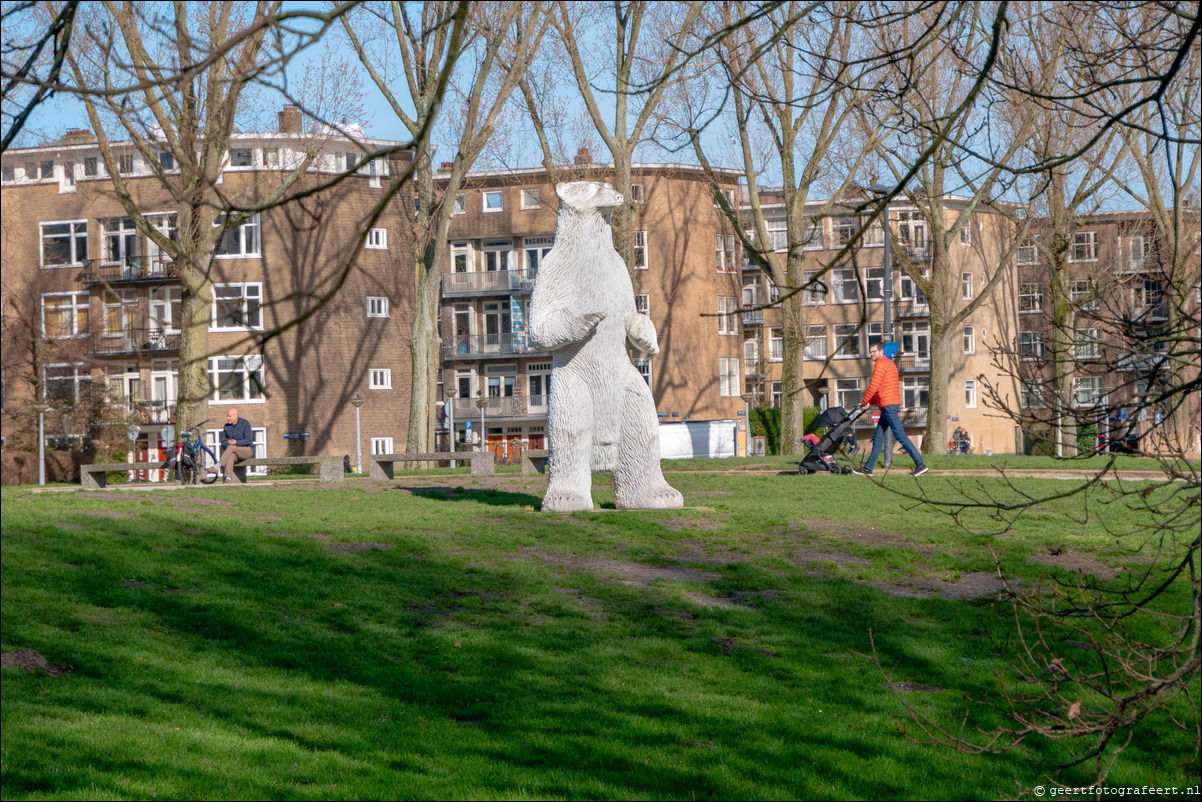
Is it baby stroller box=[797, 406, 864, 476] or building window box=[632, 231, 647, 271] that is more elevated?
building window box=[632, 231, 647, 271]

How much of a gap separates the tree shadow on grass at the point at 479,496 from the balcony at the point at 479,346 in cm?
4677

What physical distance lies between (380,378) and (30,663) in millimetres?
45787

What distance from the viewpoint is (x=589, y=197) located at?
13.8m

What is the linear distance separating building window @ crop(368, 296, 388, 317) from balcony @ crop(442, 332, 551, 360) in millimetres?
11934

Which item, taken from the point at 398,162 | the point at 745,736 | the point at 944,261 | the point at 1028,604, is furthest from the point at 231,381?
the point at 398,162

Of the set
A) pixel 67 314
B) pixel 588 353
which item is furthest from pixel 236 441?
pixel 67 314

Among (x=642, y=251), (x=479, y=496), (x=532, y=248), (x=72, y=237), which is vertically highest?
(x=532, y=248)

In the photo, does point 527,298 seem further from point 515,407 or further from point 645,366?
point 645,366

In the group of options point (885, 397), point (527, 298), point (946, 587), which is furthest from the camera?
point (527, 298)

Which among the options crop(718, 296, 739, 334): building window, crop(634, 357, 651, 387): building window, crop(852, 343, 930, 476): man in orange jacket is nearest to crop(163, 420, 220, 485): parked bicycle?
crop(852, 343, 930, 476): man in orange jacket

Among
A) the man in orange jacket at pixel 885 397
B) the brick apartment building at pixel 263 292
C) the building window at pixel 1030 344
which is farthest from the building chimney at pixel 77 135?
the building window at pixel 1030 344

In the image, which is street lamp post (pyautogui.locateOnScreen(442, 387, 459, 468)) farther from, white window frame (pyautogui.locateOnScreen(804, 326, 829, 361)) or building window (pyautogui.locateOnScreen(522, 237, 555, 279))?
white window frame (pyautogui.locateOnScreen(804, 326, 829, 361))

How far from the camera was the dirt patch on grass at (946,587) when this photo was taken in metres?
9.91

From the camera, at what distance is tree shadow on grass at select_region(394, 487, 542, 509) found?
1555cm
